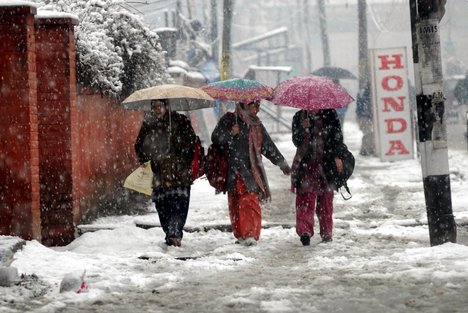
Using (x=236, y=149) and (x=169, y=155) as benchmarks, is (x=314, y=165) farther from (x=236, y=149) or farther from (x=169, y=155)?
(x=169, y=155)

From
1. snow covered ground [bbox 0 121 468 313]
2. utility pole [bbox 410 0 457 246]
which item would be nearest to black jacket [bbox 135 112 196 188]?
snow covered ground [bbox 0 121 468 313]

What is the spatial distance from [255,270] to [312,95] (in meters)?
2.46

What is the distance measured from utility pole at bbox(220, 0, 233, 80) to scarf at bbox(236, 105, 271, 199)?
6.33 meters

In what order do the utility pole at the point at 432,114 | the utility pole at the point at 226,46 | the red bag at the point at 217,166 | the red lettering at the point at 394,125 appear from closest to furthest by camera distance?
1. the utility pole at the point at 432,114
2. the red bag at the point at 217,166
3. the utility pole at the point at 226,46
4. the red lettering at the point at 394,125

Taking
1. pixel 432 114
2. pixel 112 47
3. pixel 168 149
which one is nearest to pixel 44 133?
pixel 168 149

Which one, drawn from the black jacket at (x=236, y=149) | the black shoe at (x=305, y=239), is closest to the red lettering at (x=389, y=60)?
the black jacket at (x=236, y=149)

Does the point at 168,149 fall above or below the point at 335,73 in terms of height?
below

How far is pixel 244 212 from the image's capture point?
966 cm

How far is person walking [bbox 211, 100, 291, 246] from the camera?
9.66m

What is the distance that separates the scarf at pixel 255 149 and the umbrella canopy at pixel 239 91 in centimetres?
29

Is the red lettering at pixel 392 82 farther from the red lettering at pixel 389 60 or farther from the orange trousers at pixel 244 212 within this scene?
the orange trousers at pixel 244 212

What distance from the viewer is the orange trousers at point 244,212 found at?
9617 millimetres

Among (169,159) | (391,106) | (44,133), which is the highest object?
(391,106)

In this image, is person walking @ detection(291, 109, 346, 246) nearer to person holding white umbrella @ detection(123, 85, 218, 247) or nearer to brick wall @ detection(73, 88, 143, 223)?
person holding white umbrella @ detection(123, 85, 218, 247)
